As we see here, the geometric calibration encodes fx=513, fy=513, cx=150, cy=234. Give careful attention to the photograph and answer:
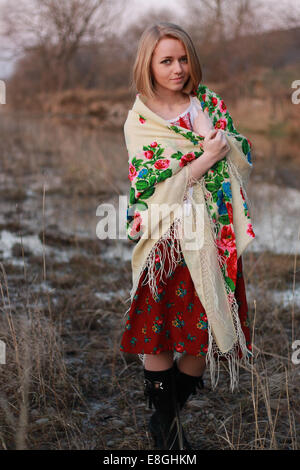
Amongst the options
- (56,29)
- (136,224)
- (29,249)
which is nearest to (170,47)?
(136,224)

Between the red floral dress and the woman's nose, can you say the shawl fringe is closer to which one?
the red floral dress

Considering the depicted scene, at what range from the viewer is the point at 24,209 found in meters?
5.13

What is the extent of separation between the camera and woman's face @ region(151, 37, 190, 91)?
168cm

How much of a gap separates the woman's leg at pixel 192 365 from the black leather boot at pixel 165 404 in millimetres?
45

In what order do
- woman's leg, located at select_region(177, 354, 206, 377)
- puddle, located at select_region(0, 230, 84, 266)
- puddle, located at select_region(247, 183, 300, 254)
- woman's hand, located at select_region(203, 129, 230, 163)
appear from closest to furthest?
woman's hand, located at select_region(203, 129, 230, 163) < woman's leg, located at select_region(177, 354, 206, 377) < puddle, located at select_region(0, 230, 84, 266) < puddle, located at select_region(247, 183, 300, 254)

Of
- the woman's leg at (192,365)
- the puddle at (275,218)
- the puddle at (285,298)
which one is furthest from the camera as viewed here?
the puddle at (275,218)

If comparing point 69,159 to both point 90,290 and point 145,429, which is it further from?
point 145,429

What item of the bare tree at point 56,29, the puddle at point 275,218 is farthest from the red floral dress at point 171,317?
the bare tree at point 56,29

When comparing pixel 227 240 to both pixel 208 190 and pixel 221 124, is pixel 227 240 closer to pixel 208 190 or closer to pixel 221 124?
pixel 208 190

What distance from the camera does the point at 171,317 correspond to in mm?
1757

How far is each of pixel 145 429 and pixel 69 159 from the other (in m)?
5.84

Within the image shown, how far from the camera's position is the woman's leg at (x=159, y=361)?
180cm

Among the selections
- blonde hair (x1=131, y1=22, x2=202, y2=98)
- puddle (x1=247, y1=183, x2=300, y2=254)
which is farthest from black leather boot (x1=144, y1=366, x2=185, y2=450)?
puddle (x1=247, y1=183, x2=300, y2=254)

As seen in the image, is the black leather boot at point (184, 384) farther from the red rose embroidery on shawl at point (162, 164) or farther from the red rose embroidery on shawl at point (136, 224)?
the red rose embroidery on shawl at point (162, 164)
